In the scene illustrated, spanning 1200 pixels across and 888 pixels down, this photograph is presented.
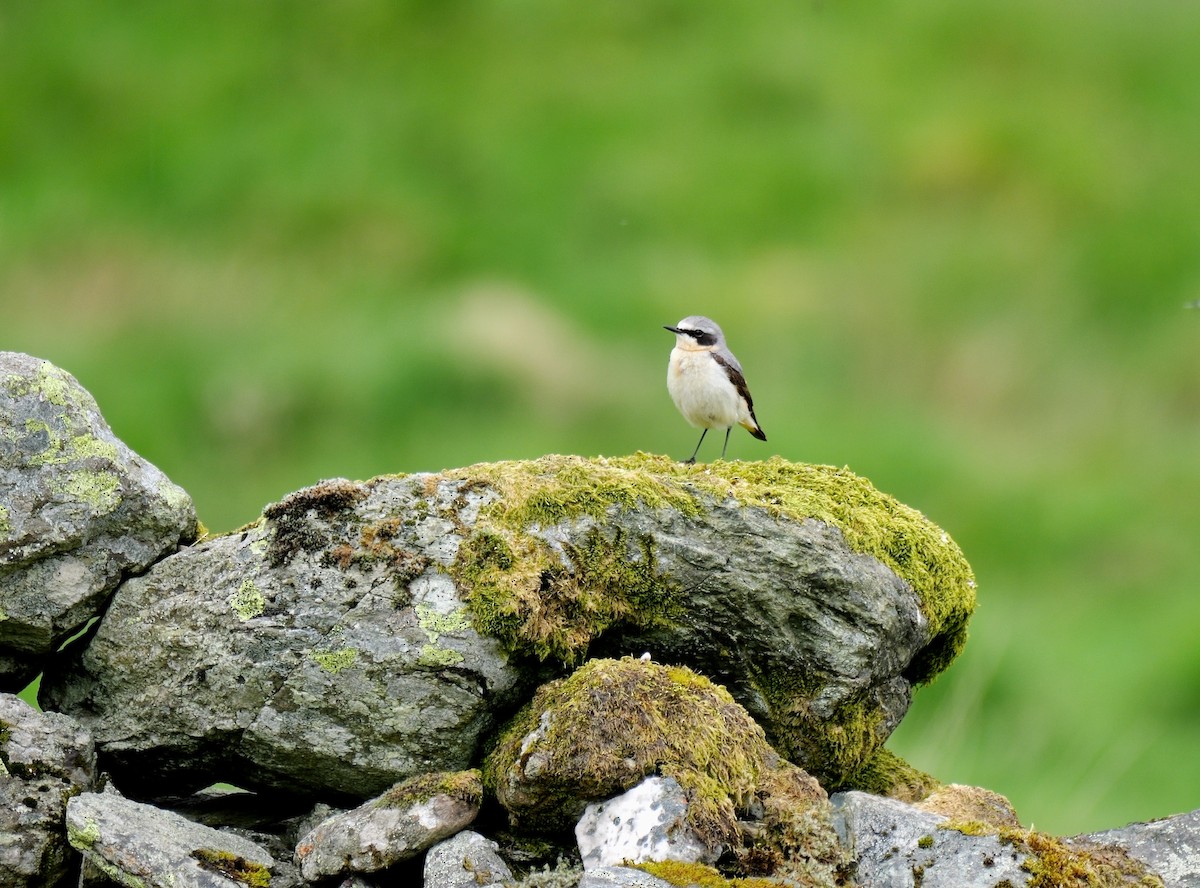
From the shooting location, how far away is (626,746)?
6.59 meters

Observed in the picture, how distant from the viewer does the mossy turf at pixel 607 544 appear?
23.4 ft

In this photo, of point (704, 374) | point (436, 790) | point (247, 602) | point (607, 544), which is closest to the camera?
point (436, 790)

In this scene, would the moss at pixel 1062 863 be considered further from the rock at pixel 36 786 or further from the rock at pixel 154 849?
the rock at pixel 36 786

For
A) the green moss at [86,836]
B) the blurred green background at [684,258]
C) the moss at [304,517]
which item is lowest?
the green moss at [86,836]

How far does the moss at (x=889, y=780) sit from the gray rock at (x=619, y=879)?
7.01 ft

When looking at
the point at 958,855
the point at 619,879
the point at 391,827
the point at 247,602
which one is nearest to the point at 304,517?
the point at 247,602

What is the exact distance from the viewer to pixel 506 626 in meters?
7.05

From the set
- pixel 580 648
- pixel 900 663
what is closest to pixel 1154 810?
pixel 900 663

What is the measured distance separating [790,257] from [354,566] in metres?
23.4

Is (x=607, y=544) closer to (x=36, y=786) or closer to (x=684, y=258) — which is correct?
(x=36, y=786)

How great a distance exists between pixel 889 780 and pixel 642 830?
223cm

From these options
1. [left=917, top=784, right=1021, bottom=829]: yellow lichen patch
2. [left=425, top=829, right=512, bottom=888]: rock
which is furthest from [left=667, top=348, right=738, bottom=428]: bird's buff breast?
[left=425, top=829, right=512, bottom=888]: rock

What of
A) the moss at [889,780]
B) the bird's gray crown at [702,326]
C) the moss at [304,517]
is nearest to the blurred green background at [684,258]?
the bird's gray crown at [702,326]

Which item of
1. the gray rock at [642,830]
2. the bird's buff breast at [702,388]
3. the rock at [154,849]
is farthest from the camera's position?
the bird's buff breast at [702,388]
